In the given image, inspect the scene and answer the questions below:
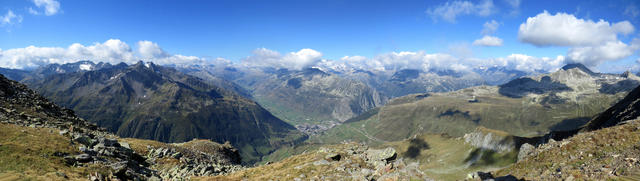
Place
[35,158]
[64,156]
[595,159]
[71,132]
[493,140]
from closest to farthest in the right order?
1. [35,158]
2. [64,156]
3. [595,159]
4. [71,132]
5. [493,140]

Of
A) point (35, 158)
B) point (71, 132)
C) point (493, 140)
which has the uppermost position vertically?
point (71, 132)

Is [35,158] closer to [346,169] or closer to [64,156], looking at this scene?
[64,156]

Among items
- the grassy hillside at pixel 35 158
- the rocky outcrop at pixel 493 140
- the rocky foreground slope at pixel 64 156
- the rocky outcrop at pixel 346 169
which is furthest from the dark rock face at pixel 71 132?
the rocky outcrop at pixel 493 140

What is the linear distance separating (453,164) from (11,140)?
195 m

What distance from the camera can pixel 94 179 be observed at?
23.1m

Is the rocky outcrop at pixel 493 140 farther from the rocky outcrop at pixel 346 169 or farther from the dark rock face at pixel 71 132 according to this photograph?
the dark rock face at pixel 71 132

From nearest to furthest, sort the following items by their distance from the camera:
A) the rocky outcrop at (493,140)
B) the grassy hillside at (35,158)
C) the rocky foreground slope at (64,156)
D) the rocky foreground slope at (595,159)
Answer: the rocky foreground slope at (595,159) < the grassy hillside at (35,158) < the rocky foreground slope at (64,156) < the rocky outcrop at (493,140)

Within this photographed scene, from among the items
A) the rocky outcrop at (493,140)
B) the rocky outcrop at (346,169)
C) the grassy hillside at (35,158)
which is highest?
the grassy hillside at (35,158)

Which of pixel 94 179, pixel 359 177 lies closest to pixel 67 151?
pixel 94 179

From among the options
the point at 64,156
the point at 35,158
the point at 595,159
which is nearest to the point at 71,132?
the point at 64,156

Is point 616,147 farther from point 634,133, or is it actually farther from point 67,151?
point 67,151

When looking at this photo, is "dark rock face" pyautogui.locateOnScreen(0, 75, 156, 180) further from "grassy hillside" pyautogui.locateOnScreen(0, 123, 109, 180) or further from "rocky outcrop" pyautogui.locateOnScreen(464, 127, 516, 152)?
"rocky outcrop" pyautogui.locateOnScreen(464, 127, 516, 152)

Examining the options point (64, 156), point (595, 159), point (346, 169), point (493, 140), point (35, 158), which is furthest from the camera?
point (493, 140)

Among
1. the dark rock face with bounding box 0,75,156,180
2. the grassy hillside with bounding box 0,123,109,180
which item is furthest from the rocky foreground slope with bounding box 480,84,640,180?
the grassy hillside with bounding box 0,123,109,180
